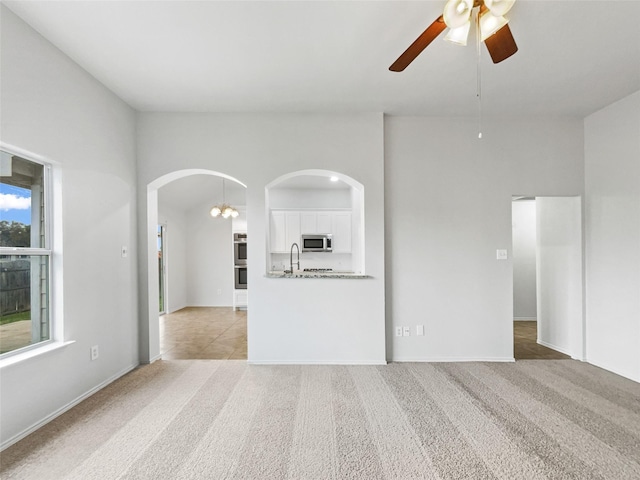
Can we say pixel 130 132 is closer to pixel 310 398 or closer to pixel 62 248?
pixel 62 248

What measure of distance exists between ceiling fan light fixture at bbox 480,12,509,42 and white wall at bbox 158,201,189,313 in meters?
6.09

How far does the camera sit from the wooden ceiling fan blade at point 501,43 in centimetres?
189

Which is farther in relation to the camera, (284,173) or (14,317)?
(284,173)

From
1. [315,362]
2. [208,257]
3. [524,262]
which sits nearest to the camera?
[315,362]

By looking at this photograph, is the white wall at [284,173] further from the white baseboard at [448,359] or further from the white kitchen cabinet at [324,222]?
the white kitchen cabinet at [324,222]

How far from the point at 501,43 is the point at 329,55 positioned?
123 centimetres

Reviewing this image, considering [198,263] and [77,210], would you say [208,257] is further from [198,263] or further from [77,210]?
[77,210]

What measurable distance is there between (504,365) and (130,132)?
4880mm

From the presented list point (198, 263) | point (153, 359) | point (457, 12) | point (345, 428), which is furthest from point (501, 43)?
point (198, 263)

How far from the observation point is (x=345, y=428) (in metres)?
2.33

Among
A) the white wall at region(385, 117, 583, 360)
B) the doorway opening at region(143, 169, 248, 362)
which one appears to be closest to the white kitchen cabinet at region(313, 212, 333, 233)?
the doorway opening at region(143, 169, 248, 362)

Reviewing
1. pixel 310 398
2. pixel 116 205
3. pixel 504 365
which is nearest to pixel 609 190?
pixel 504 365

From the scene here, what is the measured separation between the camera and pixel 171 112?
3.66 m

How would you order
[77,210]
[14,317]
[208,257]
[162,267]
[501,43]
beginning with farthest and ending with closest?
[208,257]
[162,267]
[77,210]
[14,317]
[501,43]
